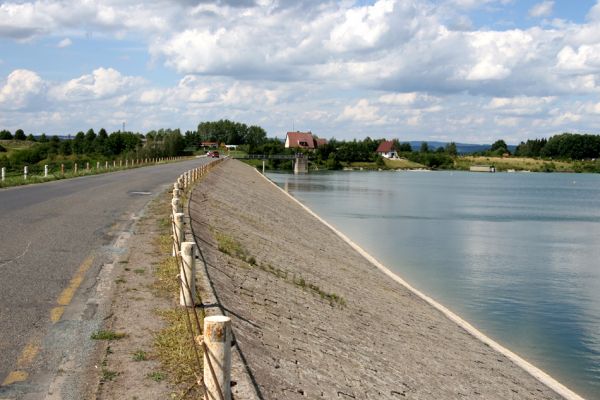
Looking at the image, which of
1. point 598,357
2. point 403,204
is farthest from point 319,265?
point 403,204

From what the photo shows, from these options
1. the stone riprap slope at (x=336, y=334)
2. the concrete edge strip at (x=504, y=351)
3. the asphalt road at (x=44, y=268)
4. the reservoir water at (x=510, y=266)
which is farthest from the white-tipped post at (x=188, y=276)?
the reservoir water at (x=510, y=266)

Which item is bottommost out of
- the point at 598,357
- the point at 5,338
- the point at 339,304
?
the point at 598,357

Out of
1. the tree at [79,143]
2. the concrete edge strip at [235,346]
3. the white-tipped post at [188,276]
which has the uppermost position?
the tree at [79,143]

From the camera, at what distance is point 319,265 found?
910 inches

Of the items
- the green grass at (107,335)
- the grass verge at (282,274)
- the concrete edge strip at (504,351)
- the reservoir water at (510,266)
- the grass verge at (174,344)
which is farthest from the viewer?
the reservoir water at (510,266)

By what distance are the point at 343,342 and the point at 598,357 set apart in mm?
8864

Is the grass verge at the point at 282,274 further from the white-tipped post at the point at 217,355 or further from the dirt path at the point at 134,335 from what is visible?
the white-tipped post at the point at 217,355

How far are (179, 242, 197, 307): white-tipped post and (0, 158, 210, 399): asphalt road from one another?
128cm

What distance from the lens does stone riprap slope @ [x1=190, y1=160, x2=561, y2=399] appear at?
30.2 feet

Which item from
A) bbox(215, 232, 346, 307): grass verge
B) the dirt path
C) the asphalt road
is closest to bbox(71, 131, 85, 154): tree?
the asphalt road

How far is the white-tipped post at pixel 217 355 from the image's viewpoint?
5.18 metres

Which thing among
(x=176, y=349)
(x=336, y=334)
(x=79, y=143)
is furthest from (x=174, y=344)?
(x=79, y=143)

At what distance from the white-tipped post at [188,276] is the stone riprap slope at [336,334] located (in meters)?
0.83

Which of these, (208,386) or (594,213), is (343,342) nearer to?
(208,386)
